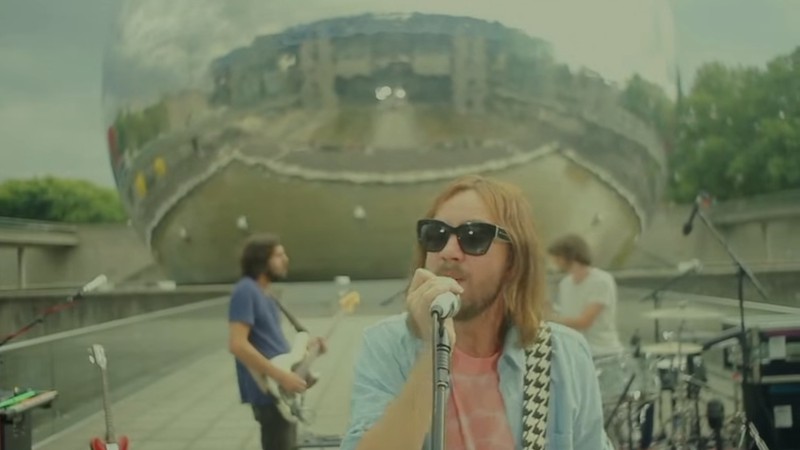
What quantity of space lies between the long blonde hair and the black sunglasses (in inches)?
2.9

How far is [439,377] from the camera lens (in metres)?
1.84

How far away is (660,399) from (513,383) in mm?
4702

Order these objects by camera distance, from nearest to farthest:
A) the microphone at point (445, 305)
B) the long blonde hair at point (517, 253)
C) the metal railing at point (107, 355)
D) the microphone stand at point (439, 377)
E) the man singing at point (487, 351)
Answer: the microphone stand at point (439, 377)
the microphone at point (445, 305)
the man singing at point (487, 351)
the long blonde hair at point (517, 253)
the metal railing at point (107, 355)

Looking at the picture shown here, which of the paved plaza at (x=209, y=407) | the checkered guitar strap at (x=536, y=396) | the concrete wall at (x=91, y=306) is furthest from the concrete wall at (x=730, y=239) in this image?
the checkered guitar strap at (x=536, y=396)

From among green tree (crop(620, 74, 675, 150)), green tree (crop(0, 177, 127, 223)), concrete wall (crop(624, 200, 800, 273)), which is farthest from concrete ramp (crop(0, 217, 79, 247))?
green tree (crop(0, 177, 127, 223))

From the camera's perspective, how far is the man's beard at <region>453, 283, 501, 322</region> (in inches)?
86.4

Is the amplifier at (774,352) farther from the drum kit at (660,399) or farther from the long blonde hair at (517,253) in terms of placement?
the long blonde hair at (517,253)

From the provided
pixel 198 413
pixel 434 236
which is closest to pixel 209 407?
pixel 198 413

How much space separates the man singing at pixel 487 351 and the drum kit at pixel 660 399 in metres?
3.88

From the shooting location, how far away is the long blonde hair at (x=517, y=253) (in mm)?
2277

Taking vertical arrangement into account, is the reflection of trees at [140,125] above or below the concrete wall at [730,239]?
above

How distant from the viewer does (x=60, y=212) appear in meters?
71.7

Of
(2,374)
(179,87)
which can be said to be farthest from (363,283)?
(2,374)

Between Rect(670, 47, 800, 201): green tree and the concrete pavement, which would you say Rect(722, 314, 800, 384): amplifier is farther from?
Rect(670, 47, 800, 201): green tree
